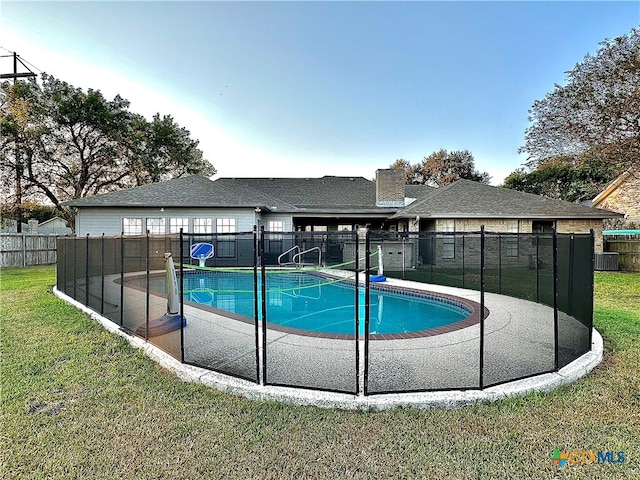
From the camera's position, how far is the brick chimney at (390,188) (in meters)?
17.5

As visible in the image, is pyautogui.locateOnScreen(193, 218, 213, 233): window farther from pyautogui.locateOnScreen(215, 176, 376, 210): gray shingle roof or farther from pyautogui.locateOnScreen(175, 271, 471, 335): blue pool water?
pyautogui.locateOnScreen(175, 271, 471, 335): blue pool water

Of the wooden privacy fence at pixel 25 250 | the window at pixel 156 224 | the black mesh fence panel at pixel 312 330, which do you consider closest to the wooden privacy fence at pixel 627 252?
the black mesh fence panel at pixel 312 330

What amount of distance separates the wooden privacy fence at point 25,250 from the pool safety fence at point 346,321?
401 inches

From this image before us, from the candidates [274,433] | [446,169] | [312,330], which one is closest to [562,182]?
[446,169]

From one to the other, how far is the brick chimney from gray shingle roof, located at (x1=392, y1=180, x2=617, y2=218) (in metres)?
1.67

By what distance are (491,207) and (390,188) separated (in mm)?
4720

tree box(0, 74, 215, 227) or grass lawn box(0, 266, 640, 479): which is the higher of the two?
tree box(0, 74, 215, 227)

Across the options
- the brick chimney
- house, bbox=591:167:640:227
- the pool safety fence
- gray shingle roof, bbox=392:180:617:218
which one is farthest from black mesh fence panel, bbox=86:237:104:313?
house, bbox=591:167:640:227

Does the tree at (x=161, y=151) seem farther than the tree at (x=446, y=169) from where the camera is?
No

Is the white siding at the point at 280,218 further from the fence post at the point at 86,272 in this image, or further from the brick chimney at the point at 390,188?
the fence post at the point at 86,272

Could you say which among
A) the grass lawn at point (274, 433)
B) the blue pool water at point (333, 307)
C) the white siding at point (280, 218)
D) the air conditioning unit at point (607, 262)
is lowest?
the blue pool water at point (333, 307)

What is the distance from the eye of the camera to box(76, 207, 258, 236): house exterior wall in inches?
581

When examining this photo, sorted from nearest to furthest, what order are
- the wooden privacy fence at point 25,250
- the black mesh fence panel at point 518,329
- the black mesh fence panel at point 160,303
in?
the black mesh fence panel at point 518,329 < the black mesh fence panel at point 160,303 < the wooden privacy fence at point 25,250

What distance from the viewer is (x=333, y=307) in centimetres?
888
